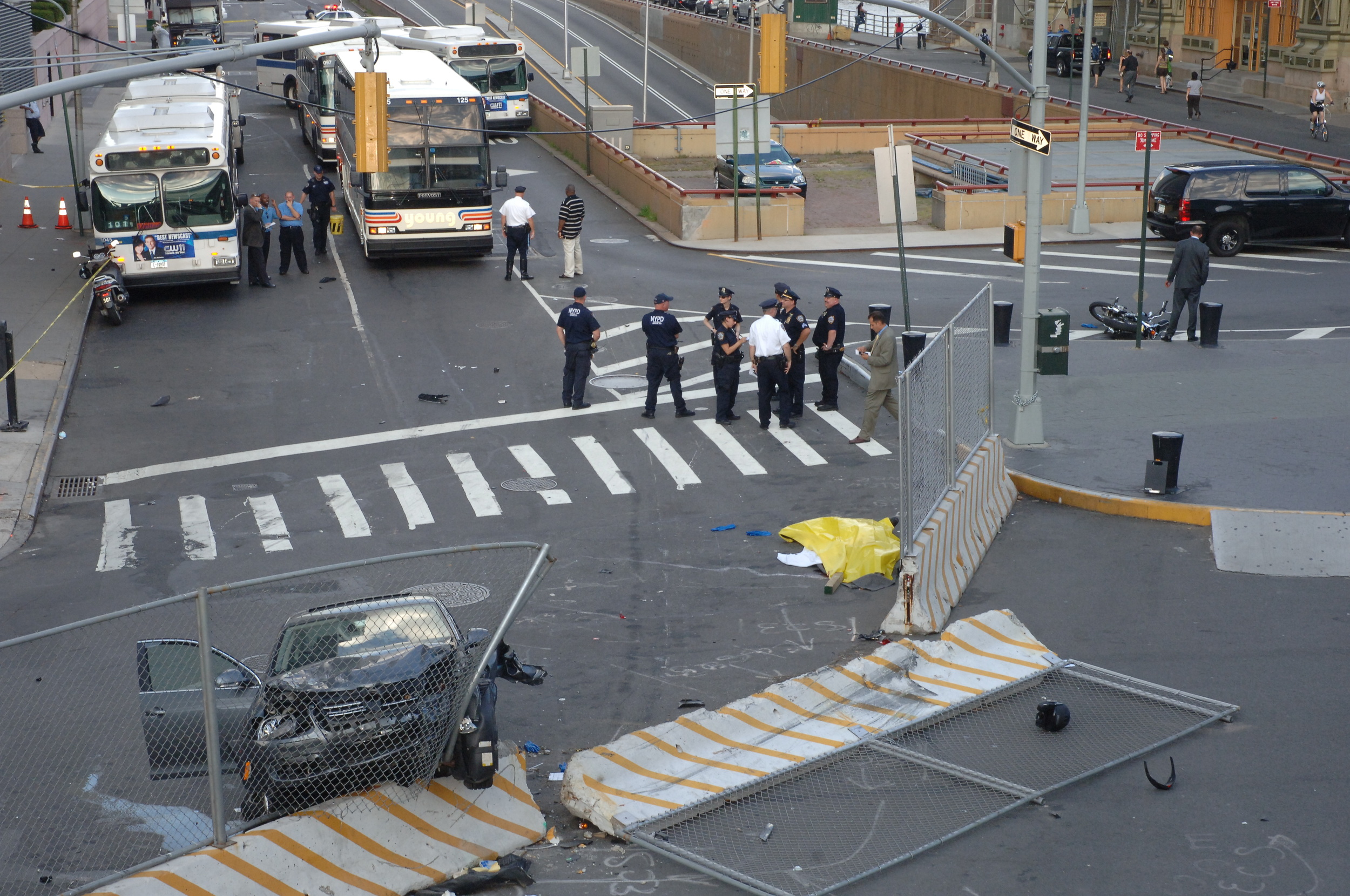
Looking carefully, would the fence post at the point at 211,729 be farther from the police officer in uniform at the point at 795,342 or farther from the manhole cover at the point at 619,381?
the manhole cover at the point at 619,381

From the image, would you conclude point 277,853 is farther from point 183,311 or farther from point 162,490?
point 183,311

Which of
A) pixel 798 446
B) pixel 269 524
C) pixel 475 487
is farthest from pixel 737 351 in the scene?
pixel 269 524

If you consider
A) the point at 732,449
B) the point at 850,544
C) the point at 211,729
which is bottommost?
the point at 732,449

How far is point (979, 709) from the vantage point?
33.6ft

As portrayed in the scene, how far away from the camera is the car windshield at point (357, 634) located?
28.0 ft

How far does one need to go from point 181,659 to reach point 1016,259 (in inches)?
439

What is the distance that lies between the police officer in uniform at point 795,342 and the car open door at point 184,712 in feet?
34.9

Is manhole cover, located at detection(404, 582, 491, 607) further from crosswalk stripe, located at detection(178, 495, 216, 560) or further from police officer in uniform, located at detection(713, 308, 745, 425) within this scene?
police officer in uniform, located at detection(713, 308, 745, 425)

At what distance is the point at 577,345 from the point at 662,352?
1.20m

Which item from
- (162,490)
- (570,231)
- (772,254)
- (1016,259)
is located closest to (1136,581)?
(1016,259)

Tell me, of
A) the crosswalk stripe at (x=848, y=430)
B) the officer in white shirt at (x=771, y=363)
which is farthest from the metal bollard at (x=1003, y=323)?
the officer in white shirt at (x=771, y=363)

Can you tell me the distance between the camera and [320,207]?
28.3 metres

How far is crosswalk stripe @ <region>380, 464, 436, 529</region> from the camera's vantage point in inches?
606

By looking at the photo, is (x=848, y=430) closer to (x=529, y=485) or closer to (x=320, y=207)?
(x=529, y=485)
